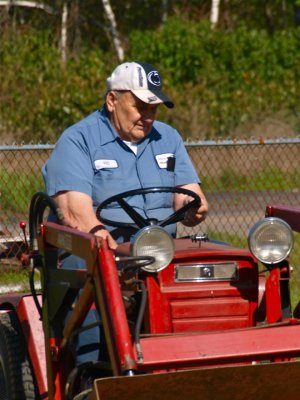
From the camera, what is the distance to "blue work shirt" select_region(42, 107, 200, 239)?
525cm

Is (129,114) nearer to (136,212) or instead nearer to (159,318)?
(136,212)

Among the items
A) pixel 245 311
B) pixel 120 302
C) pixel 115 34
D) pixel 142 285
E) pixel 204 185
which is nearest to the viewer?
pixel 120 302

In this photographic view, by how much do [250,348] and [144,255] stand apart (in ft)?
1.92

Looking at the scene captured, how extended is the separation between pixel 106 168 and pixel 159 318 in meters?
1.06

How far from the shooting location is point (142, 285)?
4.39 m

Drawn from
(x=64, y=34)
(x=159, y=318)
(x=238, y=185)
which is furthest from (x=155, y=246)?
(x=64, y=34)

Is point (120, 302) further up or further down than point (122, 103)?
further down

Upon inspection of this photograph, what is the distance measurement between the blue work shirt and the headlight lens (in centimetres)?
84

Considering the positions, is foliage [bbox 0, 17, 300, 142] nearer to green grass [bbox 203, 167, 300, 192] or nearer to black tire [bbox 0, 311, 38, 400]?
green grass [bbox 203, 167, 300, 192]

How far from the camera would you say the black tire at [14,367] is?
503cm

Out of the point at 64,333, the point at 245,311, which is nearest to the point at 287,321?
the point at 245,311

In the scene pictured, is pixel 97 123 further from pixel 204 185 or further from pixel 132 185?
pixel 204 185

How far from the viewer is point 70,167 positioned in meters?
5.24

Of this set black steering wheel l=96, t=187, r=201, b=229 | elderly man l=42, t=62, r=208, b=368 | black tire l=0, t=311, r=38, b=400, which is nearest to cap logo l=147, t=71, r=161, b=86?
elderly man l=42, t=62, r=208, b=368
